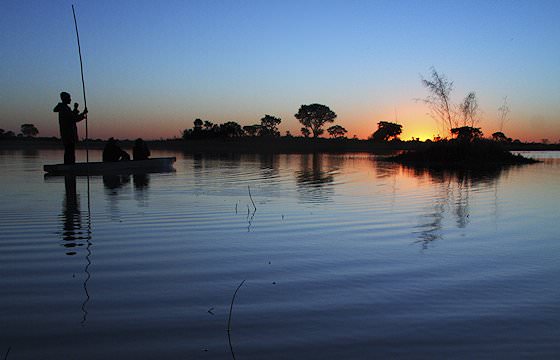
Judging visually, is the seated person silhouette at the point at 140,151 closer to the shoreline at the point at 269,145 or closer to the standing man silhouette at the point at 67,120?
the standing man silhouette at the point at 67,120

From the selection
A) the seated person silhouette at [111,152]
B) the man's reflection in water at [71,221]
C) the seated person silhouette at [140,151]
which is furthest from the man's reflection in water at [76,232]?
the seated person silhouette at [140,151]

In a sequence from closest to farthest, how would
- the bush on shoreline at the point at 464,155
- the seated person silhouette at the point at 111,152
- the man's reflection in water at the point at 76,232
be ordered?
Answer: the man's reflection in water at the point at 76,232 < the seated person silhouette at the point at 111,152 < the bush on shoreline at the point at 464,155

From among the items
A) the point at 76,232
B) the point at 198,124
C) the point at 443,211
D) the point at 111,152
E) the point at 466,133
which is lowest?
the point at 443,211

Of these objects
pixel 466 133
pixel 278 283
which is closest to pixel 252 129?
pixel 466 133

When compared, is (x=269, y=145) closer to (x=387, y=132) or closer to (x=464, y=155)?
(x=387, y=132)

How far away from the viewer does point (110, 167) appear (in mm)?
16484

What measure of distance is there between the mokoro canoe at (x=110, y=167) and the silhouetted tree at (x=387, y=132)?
66.7 meters

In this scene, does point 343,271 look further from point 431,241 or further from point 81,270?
point 81,270

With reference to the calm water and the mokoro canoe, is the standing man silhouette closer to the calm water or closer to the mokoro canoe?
the mokoro canoe

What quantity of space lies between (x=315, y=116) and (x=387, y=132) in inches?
672

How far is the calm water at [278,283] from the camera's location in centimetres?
269

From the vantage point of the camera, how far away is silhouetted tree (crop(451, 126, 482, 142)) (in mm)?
27203

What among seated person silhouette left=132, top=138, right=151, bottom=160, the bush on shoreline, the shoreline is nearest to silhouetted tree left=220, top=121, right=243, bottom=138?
the shoreline

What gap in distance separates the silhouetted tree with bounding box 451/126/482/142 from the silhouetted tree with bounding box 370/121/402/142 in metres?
53.6
